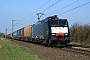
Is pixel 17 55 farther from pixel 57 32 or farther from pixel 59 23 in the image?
pixel 59 23

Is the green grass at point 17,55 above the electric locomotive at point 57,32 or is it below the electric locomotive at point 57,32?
below

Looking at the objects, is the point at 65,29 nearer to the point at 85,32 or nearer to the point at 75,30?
the point at 85,32

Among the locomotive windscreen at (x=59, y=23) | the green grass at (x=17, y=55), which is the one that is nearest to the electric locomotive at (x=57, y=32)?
the locomotive windscreen at (x=59, y=23)

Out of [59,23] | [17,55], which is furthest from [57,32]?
[17,55]

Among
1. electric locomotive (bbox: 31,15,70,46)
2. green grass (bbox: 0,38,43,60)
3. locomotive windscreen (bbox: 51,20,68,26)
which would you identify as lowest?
green grass (bbox: 0,38,43,60)

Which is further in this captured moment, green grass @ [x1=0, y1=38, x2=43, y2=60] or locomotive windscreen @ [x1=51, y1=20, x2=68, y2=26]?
locomotive windscreen @ [x1=51, y1=20, x2=68, y2=26]

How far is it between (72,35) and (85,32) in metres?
6.43

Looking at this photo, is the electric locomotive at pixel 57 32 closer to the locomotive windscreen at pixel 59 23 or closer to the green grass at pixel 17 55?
the locomotive windscreen at pixel 59 23

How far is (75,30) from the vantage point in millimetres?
47594

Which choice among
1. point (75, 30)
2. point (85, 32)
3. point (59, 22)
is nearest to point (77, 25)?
point (75, 30)

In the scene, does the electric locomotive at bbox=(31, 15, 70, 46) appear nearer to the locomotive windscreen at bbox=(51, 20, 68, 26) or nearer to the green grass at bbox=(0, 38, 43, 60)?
the locomotive windscreen at bbox=(51, 20, 68, 26)

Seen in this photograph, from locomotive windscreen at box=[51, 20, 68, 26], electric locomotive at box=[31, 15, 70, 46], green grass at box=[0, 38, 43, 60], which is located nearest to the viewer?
green grass at box=[0, 38, 43, 60]

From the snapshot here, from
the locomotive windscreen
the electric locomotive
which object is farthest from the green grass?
the locomotive windscreen

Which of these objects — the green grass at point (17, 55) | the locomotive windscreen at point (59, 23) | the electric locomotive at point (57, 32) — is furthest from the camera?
the locomotive windscreen at point (59, 23)
